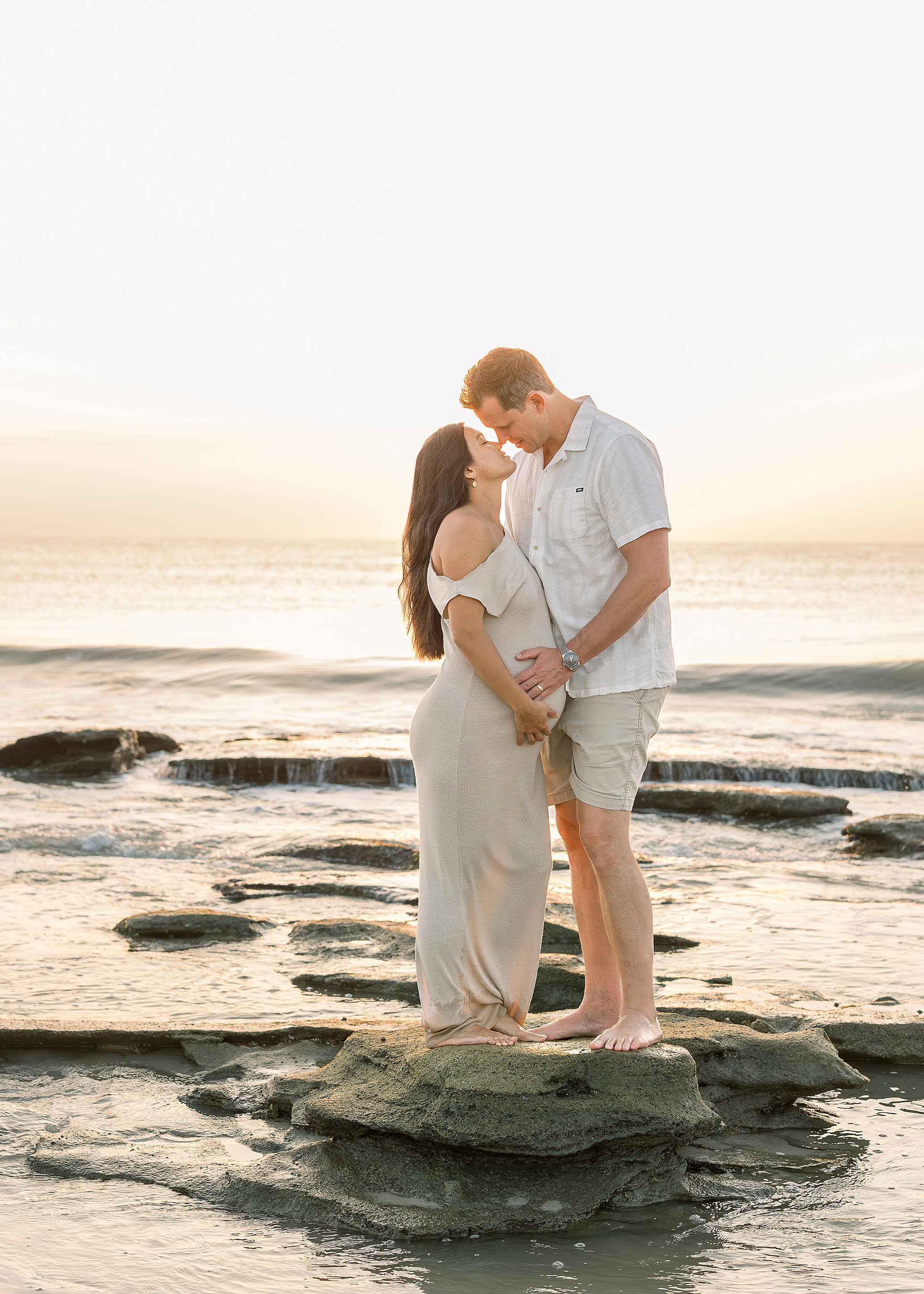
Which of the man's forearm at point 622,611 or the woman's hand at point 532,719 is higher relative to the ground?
the man's forearm at point 622,611

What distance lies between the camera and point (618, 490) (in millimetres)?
3918

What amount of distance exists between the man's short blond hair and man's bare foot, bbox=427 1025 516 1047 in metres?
2.05

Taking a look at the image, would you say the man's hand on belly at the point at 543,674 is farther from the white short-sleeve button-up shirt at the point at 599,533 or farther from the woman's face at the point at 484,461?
the woman's face at the point at 484,461

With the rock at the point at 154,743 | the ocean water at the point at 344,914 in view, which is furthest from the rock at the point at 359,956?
the rock at the point at 154,743

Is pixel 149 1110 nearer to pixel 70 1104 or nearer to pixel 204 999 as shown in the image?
pixel 70 1104

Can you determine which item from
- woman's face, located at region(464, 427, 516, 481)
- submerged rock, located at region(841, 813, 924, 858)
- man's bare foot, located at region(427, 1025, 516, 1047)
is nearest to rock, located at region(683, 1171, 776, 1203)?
man's bare foot, located at region(427, 1025, 516, 1047)

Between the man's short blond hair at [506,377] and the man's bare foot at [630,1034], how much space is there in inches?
79.6

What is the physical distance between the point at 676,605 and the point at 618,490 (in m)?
49.8

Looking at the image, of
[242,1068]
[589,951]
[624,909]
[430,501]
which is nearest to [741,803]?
[589,951]

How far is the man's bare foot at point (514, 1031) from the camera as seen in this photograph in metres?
4.06

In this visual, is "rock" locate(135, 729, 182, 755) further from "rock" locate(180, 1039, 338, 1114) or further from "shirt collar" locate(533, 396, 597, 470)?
"shirt collar" locate(533, 396, 597, 470)

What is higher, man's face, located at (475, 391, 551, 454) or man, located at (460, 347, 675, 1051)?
man's face, located at (475, 391, 551, 454)

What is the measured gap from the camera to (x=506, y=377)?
13.0ft

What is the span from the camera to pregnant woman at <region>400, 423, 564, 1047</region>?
12.8 feet
